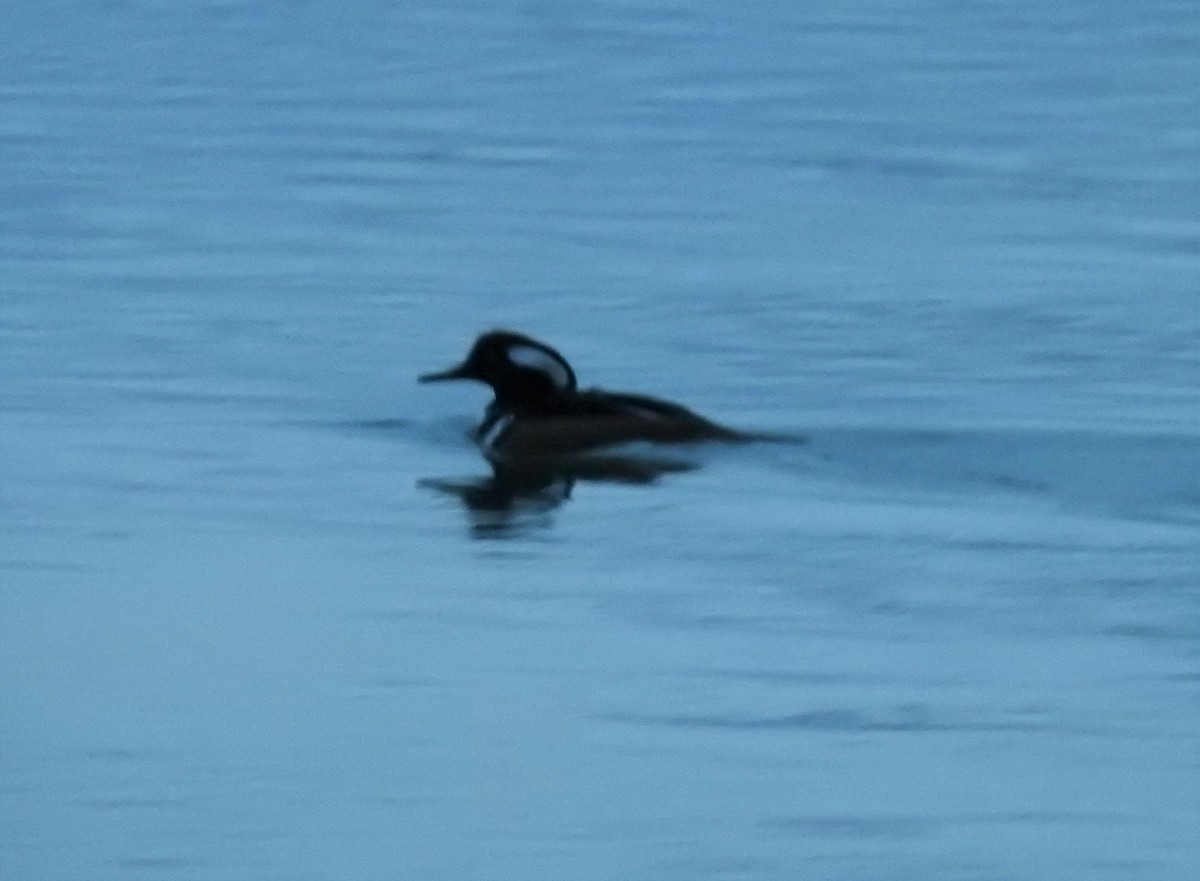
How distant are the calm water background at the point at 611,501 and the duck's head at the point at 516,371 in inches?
9.7

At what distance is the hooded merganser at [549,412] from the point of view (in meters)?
15.2

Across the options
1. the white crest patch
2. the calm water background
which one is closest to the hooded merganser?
the white crest patch

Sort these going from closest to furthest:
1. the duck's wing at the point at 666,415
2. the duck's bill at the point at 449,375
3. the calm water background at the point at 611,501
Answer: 1. the calm water background at the point at 611,501
2. the duck's wing at the point at 666,415
3. the duck's bill at the point at 449,375

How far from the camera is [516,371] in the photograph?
52.6 ft

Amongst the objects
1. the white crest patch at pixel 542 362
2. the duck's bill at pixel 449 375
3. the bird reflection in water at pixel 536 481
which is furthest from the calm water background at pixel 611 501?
the white crest patch at pixel 542 362

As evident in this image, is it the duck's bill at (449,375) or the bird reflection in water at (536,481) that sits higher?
the duck's bill at (449,375)

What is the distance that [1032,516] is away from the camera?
1399 cm

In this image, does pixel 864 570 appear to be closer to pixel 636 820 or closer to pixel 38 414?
pixel 636 820

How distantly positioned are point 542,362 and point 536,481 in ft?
3.39

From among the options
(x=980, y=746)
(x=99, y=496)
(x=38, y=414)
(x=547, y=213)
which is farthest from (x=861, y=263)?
(x=980, y=746)

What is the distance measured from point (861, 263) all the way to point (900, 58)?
10822 mm

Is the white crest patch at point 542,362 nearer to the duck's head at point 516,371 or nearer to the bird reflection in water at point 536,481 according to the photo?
the duck's head at point 516,371

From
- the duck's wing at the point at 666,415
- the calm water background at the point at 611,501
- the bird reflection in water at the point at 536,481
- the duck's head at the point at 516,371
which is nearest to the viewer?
the calm water background at the point at 611,501

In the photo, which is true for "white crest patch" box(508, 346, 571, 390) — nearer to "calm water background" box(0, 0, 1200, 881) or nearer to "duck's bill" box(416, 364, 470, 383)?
"duck's bill" box(416, 364, 470, 383)
